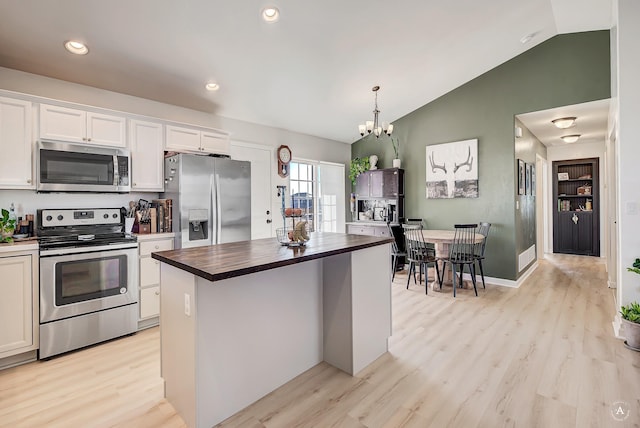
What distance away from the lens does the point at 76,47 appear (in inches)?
107

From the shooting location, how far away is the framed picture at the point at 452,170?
499cm

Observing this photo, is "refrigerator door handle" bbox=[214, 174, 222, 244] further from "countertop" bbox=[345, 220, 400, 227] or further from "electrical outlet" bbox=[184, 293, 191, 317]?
"countertop" bbox=[345, 220, 400, 227]

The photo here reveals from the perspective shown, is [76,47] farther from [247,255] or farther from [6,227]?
[247,255]

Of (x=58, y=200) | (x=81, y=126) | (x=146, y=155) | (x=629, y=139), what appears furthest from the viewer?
(x=146, y=155)

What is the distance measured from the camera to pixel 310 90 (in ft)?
13.8

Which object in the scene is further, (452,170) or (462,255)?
(452,170)

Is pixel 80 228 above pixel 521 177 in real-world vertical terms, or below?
below

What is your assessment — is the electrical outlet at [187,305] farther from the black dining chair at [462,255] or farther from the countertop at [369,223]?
the countertop at [369,223]

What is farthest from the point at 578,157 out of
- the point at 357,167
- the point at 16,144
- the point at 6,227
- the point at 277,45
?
the point at 6,227

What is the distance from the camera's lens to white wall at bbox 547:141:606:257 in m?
6.63

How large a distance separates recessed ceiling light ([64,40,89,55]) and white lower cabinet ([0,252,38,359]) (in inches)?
70.5

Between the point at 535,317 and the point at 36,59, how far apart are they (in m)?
5.60

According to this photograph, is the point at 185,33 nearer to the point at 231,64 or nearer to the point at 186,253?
the point at 231,64

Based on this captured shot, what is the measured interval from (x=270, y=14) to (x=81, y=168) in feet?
7.59
